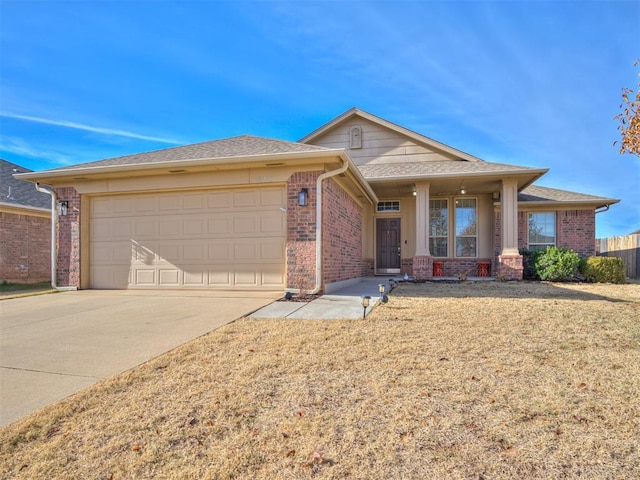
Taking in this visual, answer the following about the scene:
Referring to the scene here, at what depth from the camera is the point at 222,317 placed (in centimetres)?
527

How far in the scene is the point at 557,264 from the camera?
10.4m

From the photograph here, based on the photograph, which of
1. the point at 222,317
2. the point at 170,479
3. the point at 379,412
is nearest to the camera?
the point at 170,479

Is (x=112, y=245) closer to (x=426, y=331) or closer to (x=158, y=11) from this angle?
(x=158, y=11)

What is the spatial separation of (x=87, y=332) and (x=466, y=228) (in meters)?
11.5

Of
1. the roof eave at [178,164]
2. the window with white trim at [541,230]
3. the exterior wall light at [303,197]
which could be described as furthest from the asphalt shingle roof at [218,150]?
the window with white trim at [541,230]

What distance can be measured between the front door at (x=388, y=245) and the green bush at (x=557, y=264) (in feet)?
14.3

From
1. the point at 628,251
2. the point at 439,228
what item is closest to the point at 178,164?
the point at 439,228

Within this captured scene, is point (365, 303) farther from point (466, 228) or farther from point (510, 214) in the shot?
point (466, 228)

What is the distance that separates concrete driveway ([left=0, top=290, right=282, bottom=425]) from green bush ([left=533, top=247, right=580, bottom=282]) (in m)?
8.35

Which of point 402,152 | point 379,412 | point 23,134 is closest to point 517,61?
point 402,152

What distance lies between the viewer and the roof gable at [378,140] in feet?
42.1

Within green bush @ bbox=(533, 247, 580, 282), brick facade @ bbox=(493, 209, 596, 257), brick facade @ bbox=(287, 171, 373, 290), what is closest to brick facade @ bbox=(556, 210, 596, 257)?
brick facade @ bbox=(493, 209, 596, 257)

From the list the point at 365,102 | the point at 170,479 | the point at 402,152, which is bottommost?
the point at 170,479

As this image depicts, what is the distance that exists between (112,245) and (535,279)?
39.1ft
